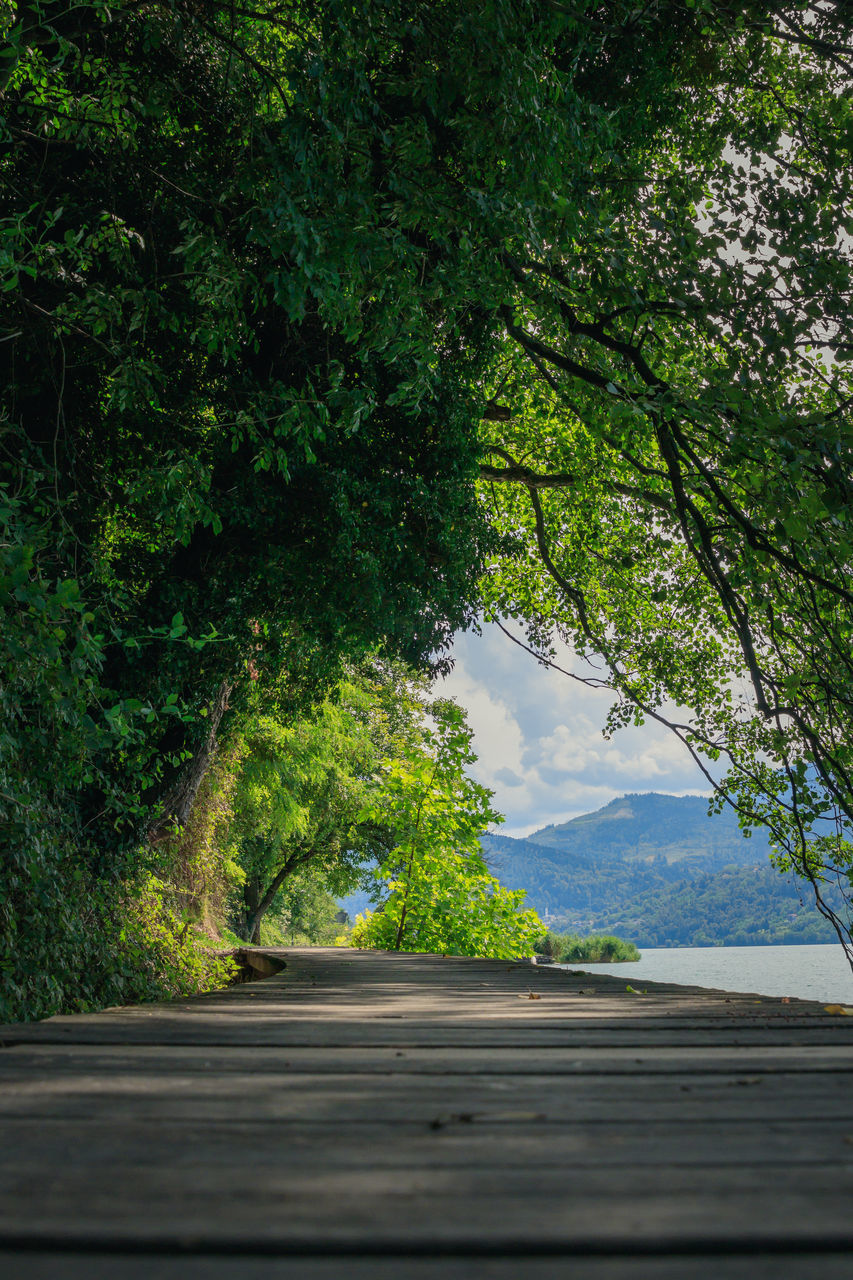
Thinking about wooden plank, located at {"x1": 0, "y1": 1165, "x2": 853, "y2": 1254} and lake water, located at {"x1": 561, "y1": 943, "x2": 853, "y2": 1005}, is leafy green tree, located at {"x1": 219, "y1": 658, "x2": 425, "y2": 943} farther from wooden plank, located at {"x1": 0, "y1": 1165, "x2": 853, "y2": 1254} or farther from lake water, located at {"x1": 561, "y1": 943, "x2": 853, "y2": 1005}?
wooden plank, located at {"x1": 0, "y1": 1165, "x2": 853, "y2": 1254}

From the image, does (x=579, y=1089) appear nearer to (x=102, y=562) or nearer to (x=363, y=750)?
(x=102, y=562)

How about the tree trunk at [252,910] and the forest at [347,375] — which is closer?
the forest at [347,375]

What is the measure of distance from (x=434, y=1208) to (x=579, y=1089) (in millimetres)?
702

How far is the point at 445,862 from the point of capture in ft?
34.3

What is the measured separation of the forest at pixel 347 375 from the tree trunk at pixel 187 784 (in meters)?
0.05

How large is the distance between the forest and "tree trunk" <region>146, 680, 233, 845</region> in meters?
0.05

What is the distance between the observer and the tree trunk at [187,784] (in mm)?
7348

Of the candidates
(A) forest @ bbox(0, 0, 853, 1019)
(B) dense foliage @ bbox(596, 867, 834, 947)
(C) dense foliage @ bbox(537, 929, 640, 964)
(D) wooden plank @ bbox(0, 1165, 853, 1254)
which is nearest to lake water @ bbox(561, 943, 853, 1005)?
(A) forest @ bbox(0, 0, 853, 1019)

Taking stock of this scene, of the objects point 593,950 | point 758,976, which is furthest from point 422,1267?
point 593,950

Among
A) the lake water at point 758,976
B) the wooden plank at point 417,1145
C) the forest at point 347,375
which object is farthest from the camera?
the lake water at point 758,976

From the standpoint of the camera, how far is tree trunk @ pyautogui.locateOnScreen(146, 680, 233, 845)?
289 inches

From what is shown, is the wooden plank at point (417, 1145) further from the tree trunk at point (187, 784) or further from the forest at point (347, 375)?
the tree trunk at point (187, 784)

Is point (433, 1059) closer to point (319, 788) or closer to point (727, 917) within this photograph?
point (319, 788)

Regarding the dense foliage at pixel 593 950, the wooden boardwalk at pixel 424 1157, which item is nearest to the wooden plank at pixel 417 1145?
the wooden boardwalk at pixel 424 1157
